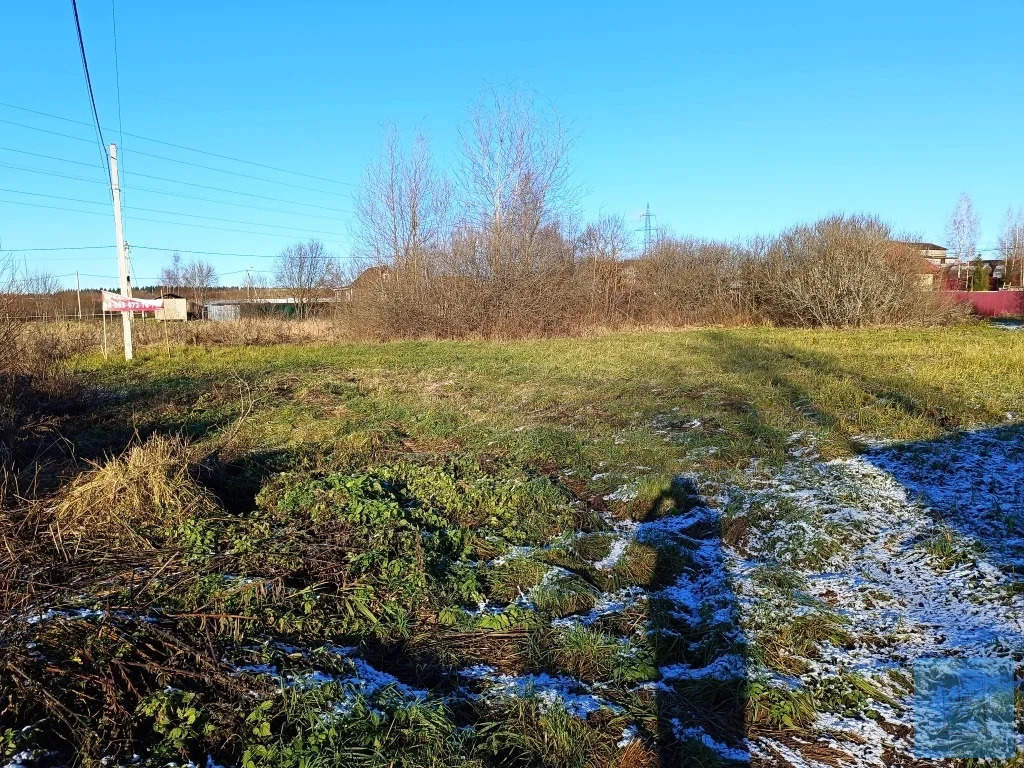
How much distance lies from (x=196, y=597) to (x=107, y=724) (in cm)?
101

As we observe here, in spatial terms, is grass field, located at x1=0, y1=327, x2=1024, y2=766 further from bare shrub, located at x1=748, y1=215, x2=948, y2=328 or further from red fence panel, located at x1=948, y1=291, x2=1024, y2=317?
red fence panel, located at x1=948, y1=291, x2=1024, y2=317

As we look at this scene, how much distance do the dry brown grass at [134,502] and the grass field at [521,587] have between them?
21 mm

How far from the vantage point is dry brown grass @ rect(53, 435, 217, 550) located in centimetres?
423

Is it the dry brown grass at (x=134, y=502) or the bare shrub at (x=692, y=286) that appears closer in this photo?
the dry brown grass at (x=134, y=502)

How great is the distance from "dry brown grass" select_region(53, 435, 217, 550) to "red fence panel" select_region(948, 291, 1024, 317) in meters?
34.6

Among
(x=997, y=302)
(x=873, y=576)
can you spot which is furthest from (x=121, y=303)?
(x=997, y=302)

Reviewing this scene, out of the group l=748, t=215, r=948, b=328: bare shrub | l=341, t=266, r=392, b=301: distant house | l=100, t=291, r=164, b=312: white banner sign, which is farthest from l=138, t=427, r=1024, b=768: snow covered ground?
l=341, t=266, r=392, b=301: distant house

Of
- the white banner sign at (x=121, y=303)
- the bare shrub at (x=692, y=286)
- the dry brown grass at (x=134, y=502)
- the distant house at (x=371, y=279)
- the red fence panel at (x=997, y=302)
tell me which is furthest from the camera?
the red fence panel at (x=997, y=302)

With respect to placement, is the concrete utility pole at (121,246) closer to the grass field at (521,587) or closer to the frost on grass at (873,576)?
the grass field at (521,587)

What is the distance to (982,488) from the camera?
5.00 metres

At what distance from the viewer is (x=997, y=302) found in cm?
3155

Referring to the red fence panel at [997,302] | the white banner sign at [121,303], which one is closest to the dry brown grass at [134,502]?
the white banner sign at [121,303]

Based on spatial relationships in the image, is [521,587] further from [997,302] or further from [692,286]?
[997,302]

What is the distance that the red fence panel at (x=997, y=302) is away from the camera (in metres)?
30.6
